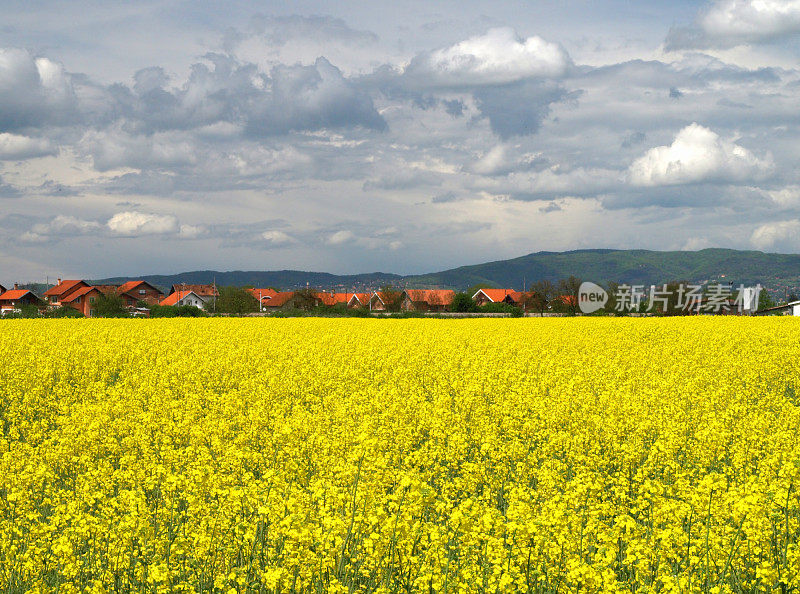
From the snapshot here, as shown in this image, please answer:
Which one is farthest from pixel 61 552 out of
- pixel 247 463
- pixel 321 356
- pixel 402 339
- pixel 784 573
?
pixel 402 339

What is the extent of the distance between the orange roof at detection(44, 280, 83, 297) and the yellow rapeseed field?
118 metres

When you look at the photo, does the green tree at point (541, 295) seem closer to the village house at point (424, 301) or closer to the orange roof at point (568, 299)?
the orange roof at point (568, 299)

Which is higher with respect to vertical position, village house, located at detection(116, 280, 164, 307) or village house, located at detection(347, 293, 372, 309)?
village house, located at detection(116, 280, 164, 307)

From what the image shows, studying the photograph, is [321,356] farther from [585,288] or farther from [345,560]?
[585,288]

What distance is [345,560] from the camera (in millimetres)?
5906

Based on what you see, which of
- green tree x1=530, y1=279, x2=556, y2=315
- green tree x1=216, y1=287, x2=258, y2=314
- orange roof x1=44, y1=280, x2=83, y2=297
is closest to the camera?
green tree x1=530, y1=279, x2=556, y2=315

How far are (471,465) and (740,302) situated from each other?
91.9 metres

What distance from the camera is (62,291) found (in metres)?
126

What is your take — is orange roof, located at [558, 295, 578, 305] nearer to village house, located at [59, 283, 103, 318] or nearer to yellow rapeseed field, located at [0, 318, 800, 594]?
village house, located at [59, 283, 103, 318]

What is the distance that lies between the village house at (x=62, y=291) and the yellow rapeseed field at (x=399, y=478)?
4524 inches

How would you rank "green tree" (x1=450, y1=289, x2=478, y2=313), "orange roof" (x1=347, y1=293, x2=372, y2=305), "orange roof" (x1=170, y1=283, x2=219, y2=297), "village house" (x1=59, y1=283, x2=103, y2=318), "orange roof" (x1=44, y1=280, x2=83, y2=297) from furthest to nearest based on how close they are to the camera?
"orange roof" (x1=170, y1=283, x2=219, y2=297)
"orange roof" (x1=347, y1=293, x2=372, y2=305)
"orange roof" (x1=44, y1=280, x2=83, y2=297)
"village house" (x1=59, y1=283, x2=103, y2=318)
"green tree" (x1=450, y1=289, x2=478, y2=313)

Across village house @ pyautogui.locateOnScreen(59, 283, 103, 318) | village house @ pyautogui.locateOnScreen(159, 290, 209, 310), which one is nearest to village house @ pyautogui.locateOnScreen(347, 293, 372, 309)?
village house @ pyautogui.locateOnScreen(159, 290, 209, 310)

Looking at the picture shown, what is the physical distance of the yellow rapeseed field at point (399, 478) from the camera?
5.65m

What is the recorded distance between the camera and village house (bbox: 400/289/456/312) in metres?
130
